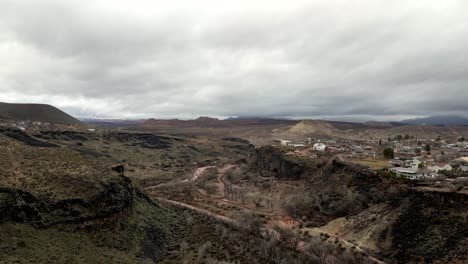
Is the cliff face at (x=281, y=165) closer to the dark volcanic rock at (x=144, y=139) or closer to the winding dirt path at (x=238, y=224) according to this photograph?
the winding dirt path at (x=238, y=224)

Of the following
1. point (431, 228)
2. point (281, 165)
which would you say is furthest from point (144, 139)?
point (431, 228)

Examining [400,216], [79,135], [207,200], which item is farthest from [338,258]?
[79,135]

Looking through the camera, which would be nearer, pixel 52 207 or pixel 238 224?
pixel 52 207

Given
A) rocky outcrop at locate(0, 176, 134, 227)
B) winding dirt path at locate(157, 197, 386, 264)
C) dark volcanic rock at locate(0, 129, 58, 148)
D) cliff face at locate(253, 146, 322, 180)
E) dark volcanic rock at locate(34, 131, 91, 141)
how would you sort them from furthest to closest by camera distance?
dark volcanic rock at locate(34, 131, 91, 141)
dark volcanic rock at locate(0, 129, 58, 148)
cliff face at locate(253, 146, 322, 180)
winding dirt path at locate(157, 197, 386, 264)
rocky outcrop at locate(0, 176, 134, 227)

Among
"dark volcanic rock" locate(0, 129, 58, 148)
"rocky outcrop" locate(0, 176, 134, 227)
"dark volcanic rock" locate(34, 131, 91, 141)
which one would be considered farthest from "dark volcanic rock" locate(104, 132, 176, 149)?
"rocky outcrop" locate(0, 176, 134, 227)

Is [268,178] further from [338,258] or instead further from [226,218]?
[338,258]

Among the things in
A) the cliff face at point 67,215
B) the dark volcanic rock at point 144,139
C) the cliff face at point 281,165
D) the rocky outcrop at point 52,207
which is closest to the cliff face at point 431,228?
the cliff face at point 67,215

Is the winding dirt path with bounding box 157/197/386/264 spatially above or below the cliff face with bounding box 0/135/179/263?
below

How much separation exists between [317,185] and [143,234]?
36125 millimetres

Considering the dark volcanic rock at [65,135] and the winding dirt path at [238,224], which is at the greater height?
the dark volcanic rock at [65,135]

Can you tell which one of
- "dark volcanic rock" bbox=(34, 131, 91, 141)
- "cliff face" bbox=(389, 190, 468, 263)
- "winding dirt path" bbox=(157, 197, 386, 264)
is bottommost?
"winding dirt path" bbox=(157, 197, 386, 264)

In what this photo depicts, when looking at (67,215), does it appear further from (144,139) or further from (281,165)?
(144,139)

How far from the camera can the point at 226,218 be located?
5194 centimetres

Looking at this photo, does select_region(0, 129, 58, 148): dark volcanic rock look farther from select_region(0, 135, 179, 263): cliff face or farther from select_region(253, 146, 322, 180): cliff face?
select_region(0, 135, 179, 263): cliff face
